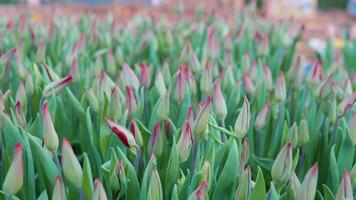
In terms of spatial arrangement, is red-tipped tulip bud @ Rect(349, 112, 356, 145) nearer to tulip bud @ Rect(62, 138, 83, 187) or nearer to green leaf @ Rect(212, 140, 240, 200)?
green leaf @ Rect(212, 140, 240, 200)

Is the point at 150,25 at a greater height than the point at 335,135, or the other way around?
the point at 335,135

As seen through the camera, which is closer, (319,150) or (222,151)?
(222,151)

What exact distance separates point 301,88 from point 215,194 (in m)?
0.76

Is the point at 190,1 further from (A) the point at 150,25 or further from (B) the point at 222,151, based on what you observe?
(B) the point at 222,151

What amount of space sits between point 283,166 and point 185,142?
163 millimetres

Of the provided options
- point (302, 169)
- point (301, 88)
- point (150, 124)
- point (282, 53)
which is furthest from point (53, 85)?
point (282, 53)

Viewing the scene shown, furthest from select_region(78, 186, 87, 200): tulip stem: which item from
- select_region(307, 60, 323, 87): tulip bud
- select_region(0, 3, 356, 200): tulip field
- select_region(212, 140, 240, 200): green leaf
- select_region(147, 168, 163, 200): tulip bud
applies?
select_region(307, 60, 323, 87): tulip bud

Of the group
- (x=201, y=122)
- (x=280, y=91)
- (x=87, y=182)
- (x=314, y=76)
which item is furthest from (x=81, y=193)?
(x=314, y=76)

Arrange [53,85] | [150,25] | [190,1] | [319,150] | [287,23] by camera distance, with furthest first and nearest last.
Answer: [190,1], [150,25], [287,23], [319,150], [53,85]

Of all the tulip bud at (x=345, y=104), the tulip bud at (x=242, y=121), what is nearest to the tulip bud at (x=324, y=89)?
the tulip bud at (x=345, y=104)

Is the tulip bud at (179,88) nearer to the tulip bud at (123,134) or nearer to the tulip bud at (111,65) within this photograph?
the tulip bud at (123,134)

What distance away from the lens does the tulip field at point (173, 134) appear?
881 millimetres

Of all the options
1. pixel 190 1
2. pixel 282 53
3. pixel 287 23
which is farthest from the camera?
pixel 190 1

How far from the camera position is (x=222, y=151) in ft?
3.31
